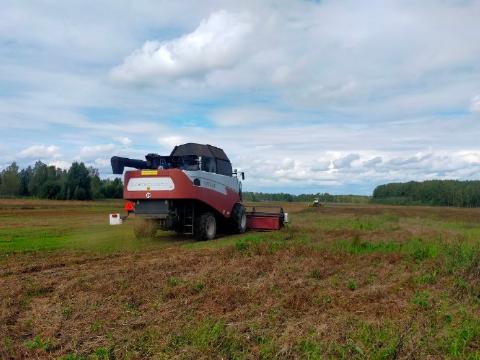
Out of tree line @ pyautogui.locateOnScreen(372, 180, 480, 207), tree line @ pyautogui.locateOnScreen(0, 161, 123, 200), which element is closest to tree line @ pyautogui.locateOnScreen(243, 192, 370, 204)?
tree line @ pyautogui.locateOnScreen(372, 180, 480, 207)

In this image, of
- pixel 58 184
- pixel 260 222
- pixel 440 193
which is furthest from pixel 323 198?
pixel 260 222

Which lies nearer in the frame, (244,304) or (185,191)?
(244,304)

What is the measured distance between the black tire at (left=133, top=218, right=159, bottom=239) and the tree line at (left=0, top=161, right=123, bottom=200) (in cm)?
6112

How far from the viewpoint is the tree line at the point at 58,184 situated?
8056 centimetres

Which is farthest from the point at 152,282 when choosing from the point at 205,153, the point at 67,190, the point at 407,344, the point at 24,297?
the point at 67,190

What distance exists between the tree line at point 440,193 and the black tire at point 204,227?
92731 mm

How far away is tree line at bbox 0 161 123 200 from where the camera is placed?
3172 inches

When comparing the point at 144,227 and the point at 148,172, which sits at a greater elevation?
the point at 148,172

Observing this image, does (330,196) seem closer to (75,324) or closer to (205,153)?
(205,153)

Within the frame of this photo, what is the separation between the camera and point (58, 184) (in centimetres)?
8056

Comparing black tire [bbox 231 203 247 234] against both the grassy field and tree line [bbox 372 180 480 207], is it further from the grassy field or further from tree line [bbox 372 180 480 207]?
tree line [bbox 372 180 480 207]

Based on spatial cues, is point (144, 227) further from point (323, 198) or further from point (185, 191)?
point (323, 198)

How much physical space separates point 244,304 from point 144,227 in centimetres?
1026

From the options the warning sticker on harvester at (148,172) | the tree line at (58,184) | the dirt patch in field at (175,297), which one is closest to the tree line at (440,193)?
the tree line at (58,184)
